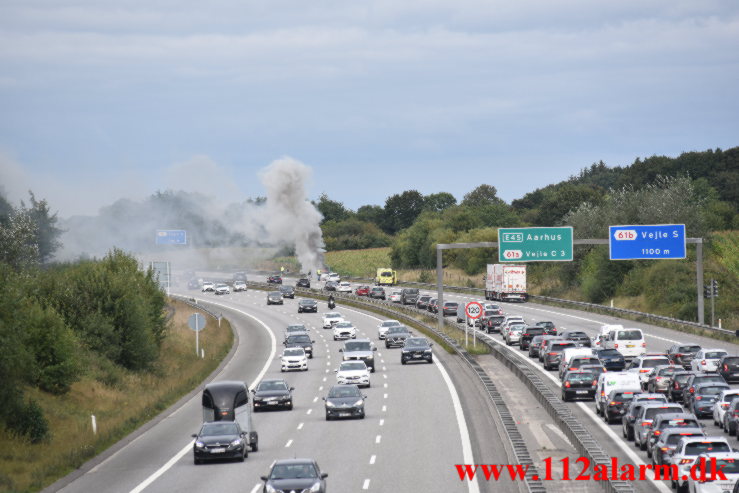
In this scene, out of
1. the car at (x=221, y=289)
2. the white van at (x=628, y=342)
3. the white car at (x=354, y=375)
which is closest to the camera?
the white car at (x=354, y=375)

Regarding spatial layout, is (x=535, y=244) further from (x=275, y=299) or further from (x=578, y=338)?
(x=275, y=299)

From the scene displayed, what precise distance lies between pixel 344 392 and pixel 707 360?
18078 mm

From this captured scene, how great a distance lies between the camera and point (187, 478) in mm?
31578

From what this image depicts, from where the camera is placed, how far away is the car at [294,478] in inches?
1011

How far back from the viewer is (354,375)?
54.1 meters

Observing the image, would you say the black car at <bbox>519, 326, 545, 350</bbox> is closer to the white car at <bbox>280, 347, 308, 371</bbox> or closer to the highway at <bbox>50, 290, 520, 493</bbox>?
the highway at <bbox>50, 290, 520, 493</bbox>

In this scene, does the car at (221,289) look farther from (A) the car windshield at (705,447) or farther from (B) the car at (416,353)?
(A) the car windshield at (705,447)

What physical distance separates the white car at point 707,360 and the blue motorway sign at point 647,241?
2445cm

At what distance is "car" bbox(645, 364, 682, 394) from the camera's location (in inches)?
1857

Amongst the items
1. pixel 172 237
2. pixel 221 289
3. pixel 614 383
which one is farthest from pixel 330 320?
Result: pixel 614 383

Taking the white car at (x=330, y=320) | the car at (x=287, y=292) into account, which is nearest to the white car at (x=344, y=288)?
the car at (x=287, y=292)

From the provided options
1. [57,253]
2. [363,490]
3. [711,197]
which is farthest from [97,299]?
[711,197]

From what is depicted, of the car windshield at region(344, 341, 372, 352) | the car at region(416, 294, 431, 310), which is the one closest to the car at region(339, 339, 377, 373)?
the car windshield at region(344, 341, 372, 352)

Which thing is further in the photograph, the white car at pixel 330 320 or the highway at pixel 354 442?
the white car at pixel 330 320
